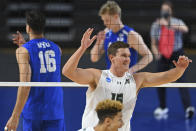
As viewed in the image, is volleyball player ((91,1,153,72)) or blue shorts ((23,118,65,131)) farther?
volleyball player ((91,1,153,72))

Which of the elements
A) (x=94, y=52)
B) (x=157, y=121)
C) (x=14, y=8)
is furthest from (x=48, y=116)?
(x=14, y=8)

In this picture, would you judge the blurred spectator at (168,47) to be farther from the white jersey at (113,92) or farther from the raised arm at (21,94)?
the white jersey at (113,92)

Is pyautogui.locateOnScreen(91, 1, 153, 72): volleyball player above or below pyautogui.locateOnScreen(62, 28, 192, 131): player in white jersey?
above

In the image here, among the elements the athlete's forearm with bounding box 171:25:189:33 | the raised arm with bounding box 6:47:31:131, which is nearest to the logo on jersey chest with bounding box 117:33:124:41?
the raised arm with bounding box 6:47:31:131

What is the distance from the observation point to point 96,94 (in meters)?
4.97

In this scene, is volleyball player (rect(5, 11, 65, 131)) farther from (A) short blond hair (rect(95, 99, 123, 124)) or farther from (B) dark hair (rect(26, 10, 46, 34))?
(A) short blond hair (rect(95, 99, 123, 124))

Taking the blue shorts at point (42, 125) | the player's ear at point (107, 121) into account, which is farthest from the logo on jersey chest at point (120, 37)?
the player's ear at point (107, 121)

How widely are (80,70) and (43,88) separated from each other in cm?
113

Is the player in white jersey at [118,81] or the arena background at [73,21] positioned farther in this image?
the arena background at [73,21]

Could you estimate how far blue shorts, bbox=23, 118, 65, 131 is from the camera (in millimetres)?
5734

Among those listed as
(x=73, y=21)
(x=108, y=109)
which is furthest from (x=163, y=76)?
(x=73, y=21)

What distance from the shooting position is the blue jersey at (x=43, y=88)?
5695mm

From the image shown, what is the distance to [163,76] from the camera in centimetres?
507

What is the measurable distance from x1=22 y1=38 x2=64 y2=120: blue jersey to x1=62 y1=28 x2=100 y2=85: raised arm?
3.21 ft
